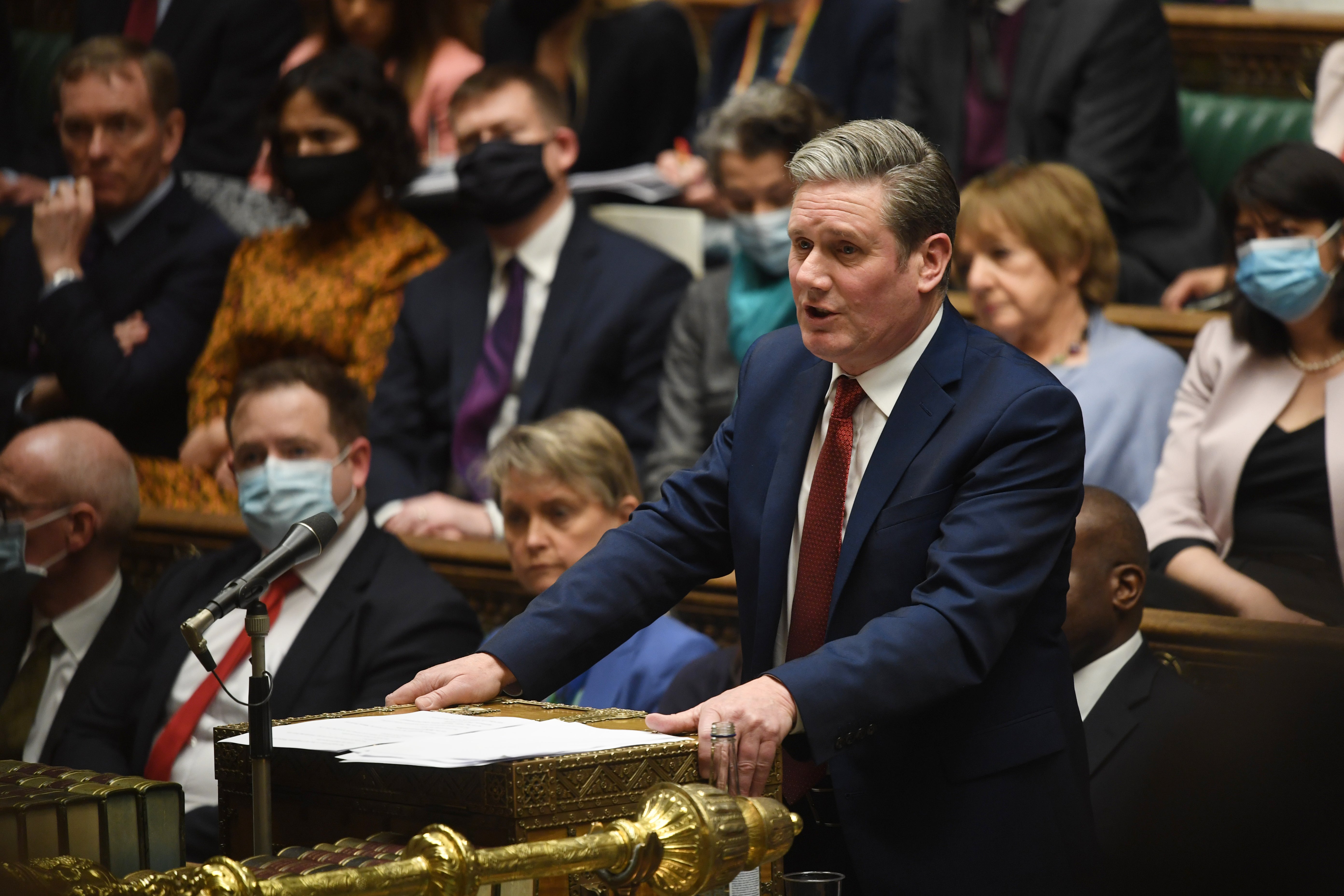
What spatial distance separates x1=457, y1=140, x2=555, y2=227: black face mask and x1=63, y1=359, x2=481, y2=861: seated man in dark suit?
2.71ft

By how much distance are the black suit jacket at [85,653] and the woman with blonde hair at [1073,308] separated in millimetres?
2016

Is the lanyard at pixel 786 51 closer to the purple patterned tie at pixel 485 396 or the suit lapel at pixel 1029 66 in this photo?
the suit lapel at pixel 1029 66

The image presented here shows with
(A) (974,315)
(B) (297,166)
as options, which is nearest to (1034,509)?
(A) (974,315)

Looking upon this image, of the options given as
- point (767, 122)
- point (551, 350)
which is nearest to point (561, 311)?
point (551, 350)

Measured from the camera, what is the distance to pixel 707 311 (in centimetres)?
398

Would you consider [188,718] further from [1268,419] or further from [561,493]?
[1268,419]

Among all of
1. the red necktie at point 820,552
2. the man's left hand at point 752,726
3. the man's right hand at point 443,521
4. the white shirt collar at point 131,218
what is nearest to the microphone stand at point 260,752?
the man's left hand at point 752,726

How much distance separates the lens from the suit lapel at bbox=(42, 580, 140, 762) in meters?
3.35

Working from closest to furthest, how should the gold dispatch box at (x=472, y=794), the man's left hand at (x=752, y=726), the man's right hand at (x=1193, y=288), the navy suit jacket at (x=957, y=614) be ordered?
the gold dispatch box at (x=472, y=794)
the man's left hand at (x=752, y=726)
the navy suit jacket at (x=957, y=614)
the man's right hand at (x=1193, y=288)

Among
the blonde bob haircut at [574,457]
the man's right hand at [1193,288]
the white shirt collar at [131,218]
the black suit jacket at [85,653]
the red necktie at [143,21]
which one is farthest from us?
the red necktie at [143,21]

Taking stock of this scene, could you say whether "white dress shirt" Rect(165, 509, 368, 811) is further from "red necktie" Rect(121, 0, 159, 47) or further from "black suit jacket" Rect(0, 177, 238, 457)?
"red necktie" Rect(121, 0, 159, 47)

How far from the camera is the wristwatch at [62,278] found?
4312 millimetres

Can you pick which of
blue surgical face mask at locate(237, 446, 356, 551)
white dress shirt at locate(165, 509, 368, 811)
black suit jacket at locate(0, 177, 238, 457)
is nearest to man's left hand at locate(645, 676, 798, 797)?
white dress shirt at locate(165, 509, 368, 811)

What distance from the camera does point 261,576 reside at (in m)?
1.75
